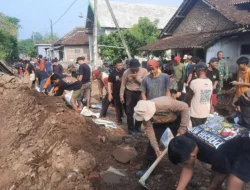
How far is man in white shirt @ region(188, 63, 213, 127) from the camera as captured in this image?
4262mm

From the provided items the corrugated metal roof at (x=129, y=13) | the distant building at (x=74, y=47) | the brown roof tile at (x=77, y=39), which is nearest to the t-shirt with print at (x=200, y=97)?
the corrugated metal roof at (x=129, y=13)

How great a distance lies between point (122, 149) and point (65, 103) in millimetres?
3507

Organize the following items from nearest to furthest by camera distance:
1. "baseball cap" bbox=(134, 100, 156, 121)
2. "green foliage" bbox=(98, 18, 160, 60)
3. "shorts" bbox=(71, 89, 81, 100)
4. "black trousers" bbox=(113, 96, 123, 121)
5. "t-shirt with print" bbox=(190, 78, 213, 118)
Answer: "baseball cap" bbox=(134, 100, 156, 121) → "t-shirt with print" bbox=(190, 78, 213, 118) → "black trousers" bbox=(113, 96, 123, 121) → "shorts" bbox=(71, 89, 81, 100) → "green foliage" bbox=(98, 18, 160, 60)

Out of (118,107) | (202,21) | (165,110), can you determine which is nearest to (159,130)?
(165,110)

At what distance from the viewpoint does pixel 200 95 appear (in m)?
4.27

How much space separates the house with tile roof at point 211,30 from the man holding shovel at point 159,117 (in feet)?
24.9

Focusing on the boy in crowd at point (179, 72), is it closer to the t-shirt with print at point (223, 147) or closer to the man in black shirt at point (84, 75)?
the man in black shirt at point (84, 75)

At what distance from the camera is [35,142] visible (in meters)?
4.82

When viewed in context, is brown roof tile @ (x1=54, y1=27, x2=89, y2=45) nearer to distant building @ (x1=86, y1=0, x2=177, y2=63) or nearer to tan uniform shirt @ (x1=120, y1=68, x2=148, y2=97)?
distant building @ (x1=86, y1=0, x2=177, y2=63)

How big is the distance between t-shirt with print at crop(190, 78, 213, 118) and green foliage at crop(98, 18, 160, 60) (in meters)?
13.8

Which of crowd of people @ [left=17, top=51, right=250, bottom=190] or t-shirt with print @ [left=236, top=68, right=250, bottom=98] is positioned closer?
crowd of people @ [left=17, top=51, right=250, bottom=190]

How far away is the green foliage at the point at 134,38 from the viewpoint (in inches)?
698

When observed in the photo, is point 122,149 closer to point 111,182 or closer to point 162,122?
point 111,182

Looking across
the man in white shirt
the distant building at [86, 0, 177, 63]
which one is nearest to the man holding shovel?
the man in white shirt
